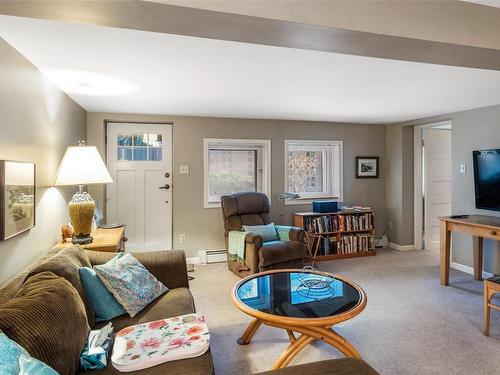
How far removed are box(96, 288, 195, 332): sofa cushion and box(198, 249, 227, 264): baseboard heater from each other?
2.18 meters

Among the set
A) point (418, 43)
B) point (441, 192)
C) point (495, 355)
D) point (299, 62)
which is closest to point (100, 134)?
point (299, 62)

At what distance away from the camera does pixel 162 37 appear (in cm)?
189

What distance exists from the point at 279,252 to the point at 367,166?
267cm

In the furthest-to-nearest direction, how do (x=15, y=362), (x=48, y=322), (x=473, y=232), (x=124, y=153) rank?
(x=124, y=153) → (x=473, y=232) → (x=48, y=322) → (x=15, y=362)

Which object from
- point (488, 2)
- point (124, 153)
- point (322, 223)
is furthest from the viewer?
point (322, 223)

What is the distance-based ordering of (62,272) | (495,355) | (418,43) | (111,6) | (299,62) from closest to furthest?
(111,6) → (418,43) → (62,272) → (495,355) → (299,62)

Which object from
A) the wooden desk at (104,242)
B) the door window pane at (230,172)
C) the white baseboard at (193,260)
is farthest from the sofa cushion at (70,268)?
the door window pane at (230,172)

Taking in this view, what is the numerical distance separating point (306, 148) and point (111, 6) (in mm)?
4222

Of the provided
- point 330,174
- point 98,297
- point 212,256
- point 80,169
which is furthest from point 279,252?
point 330,174

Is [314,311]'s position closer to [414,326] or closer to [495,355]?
[414,326]

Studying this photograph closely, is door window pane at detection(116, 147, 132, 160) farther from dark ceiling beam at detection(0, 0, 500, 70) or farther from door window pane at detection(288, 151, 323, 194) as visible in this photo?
dark ceiling beam at detection(0, 0, 500, 70)

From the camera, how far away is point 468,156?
12.9ft

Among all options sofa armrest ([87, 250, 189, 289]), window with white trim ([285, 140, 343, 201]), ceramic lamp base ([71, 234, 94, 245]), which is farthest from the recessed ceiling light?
window with white trim ([285, 140, 343, 201])

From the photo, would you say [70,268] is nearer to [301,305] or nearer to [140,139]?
[301,305]
